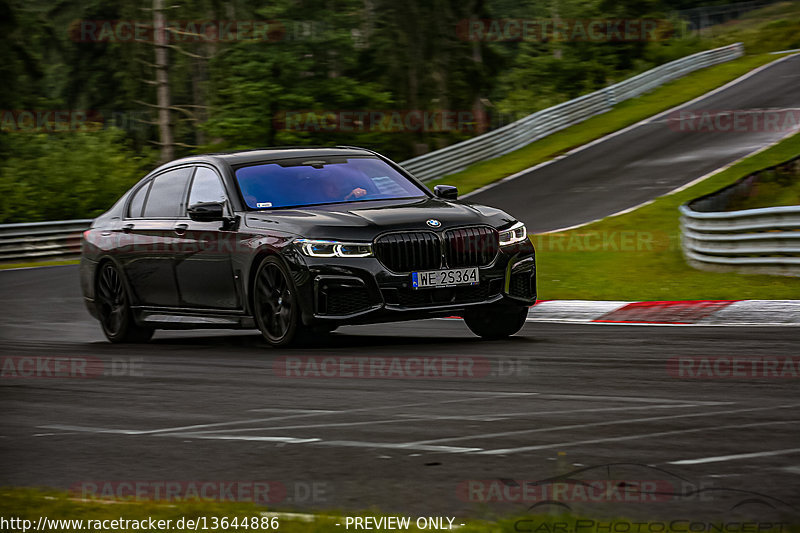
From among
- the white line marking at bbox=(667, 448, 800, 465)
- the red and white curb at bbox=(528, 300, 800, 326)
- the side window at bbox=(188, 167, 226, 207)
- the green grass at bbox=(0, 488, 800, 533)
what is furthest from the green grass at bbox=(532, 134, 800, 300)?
the green grass at bbox=(0, 488, 800, 533)

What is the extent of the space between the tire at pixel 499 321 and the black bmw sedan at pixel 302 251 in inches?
0.5

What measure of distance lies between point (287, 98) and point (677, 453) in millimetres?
33774

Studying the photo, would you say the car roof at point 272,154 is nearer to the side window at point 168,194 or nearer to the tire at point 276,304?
the side window at point 168,194

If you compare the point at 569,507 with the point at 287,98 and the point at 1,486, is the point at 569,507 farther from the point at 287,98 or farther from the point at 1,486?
the point at 287,98

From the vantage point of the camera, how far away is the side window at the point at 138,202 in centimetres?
1233

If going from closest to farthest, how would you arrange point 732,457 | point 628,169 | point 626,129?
point 732,457 → point 628,169 → point 626,129

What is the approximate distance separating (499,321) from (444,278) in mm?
1084

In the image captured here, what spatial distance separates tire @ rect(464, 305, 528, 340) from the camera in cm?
1087

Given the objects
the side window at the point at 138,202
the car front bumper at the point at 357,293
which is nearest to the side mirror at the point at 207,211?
the car front bumper at the point at 357,293

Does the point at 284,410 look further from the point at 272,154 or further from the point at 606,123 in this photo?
the point at 606,123

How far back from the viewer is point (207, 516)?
4.37 meters

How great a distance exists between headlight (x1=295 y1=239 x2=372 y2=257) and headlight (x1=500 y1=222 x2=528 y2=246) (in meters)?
1.16

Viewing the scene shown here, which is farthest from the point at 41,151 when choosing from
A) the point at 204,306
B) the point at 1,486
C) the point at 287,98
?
the point at 1,486

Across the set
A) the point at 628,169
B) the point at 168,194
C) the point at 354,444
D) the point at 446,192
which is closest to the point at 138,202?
the point at 168,194
